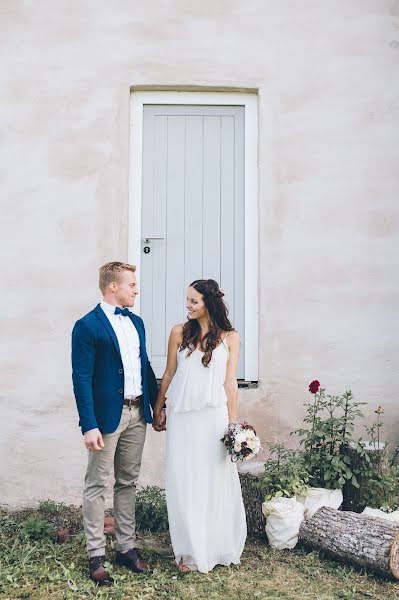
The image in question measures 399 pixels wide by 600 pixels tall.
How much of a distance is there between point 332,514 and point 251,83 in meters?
3.58

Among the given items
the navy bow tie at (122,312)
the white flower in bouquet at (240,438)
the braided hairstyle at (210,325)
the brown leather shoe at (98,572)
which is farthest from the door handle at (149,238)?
the brown leather shoe at (98,572)

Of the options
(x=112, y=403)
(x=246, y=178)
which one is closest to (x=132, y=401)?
(x=112, y=403)

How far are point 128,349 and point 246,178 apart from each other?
2414 millimetres

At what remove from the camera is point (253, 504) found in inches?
185

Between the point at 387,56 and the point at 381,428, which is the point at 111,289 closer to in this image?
the point at 381,428

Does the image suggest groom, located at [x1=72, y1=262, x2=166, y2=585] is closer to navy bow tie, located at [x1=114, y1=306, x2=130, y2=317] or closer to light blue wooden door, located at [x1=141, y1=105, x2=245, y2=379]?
navy bow tie, located at [x1=114, y1=306, x2=130, y2=317]

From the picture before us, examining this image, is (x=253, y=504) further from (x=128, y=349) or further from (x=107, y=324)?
(x=107, y=324)

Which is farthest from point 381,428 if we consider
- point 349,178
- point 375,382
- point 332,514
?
point 349,178

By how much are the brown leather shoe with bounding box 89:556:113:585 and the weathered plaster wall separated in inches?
62.9

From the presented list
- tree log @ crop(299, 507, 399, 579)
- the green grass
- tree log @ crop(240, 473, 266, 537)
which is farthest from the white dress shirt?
tree log @ crop(299, 507, 399, 579)

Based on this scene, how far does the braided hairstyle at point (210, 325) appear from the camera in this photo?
13.8 ft

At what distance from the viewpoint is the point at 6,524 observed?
5.00 meters

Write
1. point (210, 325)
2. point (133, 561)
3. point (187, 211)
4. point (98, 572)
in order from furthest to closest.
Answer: point (187, 211)
point (210, 325)
point (133, 561)
point (98, 572)

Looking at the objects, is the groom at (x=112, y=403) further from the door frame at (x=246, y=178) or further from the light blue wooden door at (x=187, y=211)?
the door frame at (x=246, y=178)
